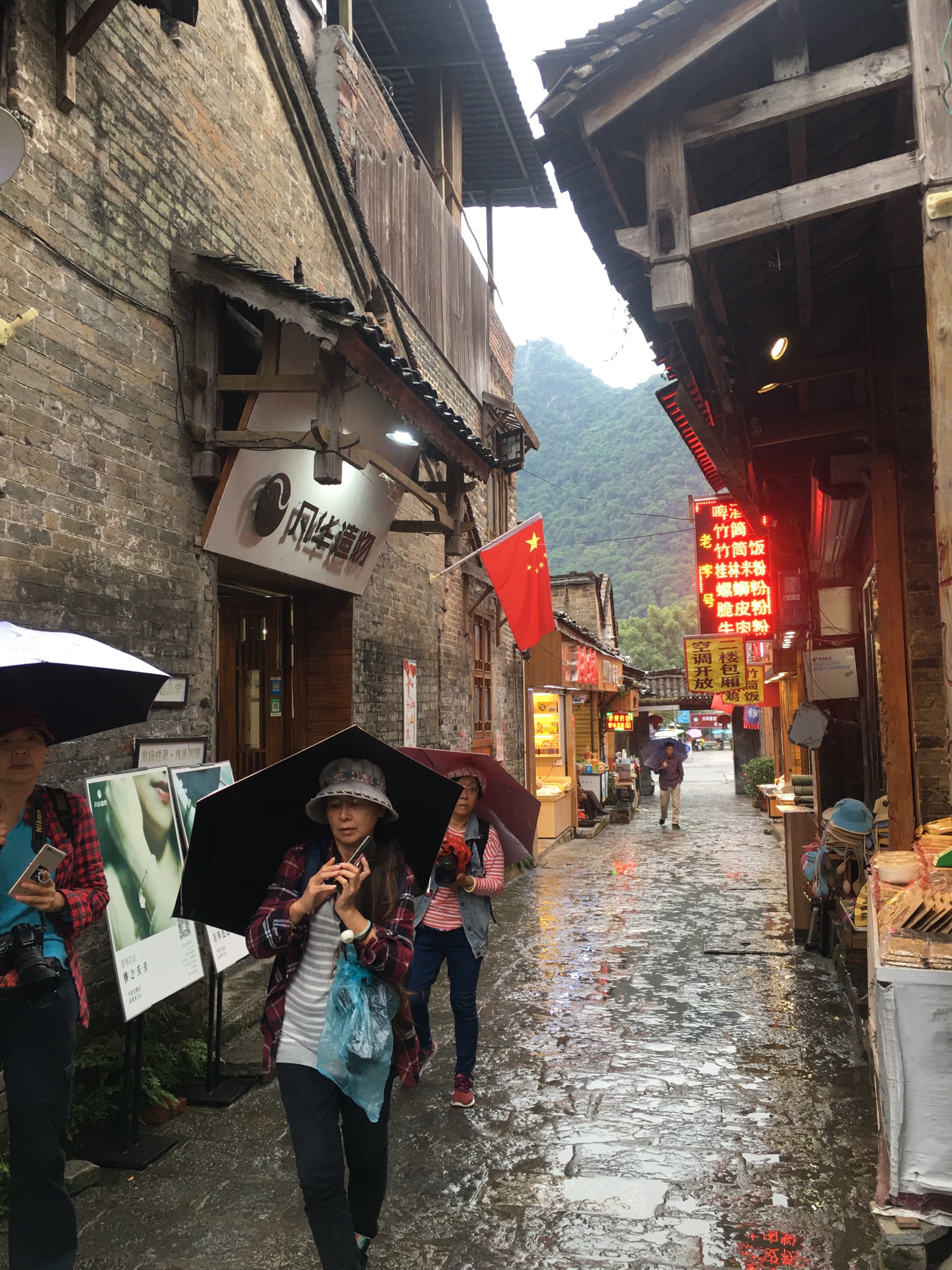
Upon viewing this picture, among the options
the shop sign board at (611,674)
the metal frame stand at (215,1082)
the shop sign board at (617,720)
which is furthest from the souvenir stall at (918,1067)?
the shop sign board at (617,720)

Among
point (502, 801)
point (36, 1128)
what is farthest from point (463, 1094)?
point (36, 1128)

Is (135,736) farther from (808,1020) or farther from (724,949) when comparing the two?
(724,949)

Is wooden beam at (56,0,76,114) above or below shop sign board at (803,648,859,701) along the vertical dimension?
above

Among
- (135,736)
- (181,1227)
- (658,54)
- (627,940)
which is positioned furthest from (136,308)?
(627,940)

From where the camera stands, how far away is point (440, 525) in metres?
8.42

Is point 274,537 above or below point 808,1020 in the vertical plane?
above

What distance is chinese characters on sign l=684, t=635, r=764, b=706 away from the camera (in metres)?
20.2

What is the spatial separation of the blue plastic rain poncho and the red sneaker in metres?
2.13

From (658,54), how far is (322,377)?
2.60 metres

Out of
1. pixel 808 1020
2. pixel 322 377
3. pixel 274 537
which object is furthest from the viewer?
pixel 274 537

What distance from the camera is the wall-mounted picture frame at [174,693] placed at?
18.4 ft

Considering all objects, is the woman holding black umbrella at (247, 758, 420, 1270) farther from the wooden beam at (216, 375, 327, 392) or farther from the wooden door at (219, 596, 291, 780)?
the wooden door at (219, 596, 291, 780)

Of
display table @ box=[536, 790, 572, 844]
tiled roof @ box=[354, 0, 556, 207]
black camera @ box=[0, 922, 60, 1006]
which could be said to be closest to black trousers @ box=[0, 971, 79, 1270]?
black camera @ box=[0, 922, 60, 1006]

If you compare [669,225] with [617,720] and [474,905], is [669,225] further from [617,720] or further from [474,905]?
[617,720]
